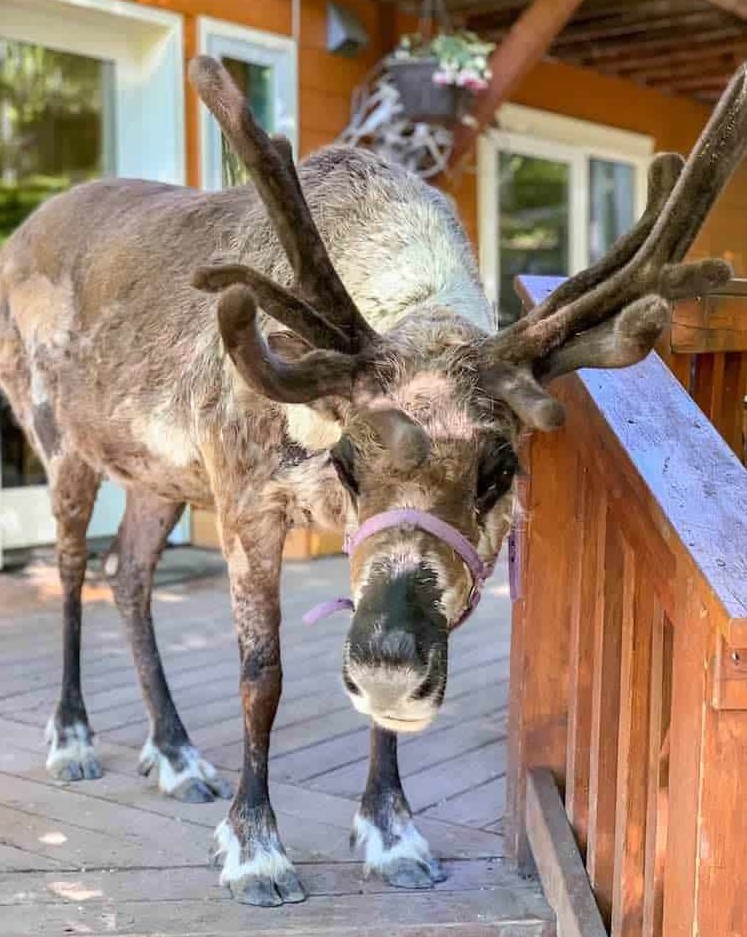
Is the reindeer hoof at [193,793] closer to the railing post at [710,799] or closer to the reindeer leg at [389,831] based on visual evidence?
the reindeer leg at [389,831]

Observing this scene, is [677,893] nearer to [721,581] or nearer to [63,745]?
[721,581]

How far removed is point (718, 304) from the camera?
2.83 meters

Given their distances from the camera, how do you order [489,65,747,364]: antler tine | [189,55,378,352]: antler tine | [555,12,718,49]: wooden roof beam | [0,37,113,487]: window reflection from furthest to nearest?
[555,12,718,49]: wooden roof beam → [0,37,113,487]: window reflection → [189,55,378,352]: antler tine → [489,65,747,364]: antler tine

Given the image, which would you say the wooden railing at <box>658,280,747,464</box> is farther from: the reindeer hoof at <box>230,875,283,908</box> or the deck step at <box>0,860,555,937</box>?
the reindeer hoof at <box>230,875,283,908</box>

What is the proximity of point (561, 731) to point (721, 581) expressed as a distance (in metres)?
1.18

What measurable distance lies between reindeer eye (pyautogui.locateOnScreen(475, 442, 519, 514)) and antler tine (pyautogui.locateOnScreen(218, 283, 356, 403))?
282 millimetres

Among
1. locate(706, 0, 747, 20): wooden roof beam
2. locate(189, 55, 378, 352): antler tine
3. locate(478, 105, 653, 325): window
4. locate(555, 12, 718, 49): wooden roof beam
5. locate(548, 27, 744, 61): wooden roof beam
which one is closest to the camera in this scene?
locate(189, 55, 378, 352): antler tine

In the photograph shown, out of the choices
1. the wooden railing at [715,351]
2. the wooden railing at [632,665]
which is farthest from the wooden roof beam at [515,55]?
the wooden railing at [632,665]

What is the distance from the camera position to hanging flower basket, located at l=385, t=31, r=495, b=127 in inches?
250

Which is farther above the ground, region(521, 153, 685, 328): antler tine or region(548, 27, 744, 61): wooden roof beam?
region(548, 27, 744, 61): wooden roof beam

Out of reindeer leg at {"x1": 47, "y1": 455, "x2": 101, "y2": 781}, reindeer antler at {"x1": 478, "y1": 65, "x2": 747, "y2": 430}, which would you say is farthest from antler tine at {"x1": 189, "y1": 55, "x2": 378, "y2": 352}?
reindeer leg at {"x1": 47, "y1": 455, "x2": 101, "y2": 781}

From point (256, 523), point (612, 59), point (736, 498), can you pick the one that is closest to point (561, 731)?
point (256, 523)

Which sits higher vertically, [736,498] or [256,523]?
[736,498]

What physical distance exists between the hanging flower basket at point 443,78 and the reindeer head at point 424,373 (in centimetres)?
411
